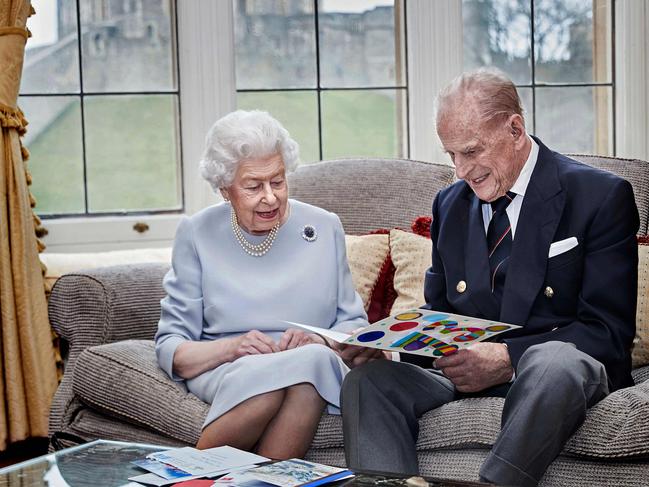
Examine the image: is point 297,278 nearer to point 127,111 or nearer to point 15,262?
point 15,262

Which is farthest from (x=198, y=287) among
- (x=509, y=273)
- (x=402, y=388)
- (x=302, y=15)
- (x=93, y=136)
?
(x=302, y=15)

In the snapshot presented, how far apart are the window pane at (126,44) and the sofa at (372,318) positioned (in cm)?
92

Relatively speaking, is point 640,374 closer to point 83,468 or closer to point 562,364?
point 562,364

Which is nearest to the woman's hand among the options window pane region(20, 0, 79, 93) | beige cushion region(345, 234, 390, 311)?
beige cushion region(345, 234, 390, 311)

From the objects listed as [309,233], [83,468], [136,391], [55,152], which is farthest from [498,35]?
[83,468]

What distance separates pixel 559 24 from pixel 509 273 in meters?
2.02

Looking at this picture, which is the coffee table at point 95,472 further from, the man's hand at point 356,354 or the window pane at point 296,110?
the window pane at point 296,110

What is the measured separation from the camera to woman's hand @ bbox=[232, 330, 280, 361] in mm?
2266

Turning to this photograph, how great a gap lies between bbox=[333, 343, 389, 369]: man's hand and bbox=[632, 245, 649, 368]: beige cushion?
661 millimetres

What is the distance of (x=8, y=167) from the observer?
3166 mm

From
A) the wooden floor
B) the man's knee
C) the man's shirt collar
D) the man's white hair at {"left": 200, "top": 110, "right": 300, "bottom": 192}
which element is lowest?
the wooden floor

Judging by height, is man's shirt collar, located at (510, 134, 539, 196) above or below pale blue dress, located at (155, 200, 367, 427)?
above

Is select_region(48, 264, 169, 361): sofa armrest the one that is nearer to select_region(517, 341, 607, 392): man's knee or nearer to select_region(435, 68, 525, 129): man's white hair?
select_region(435, 68, 525, 129): man's white hair

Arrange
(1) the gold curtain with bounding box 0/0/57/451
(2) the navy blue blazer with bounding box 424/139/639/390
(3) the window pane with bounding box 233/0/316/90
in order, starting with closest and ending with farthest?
(2) the navy blue blazer with bounding box 424/139/639/390 → (1) the gold curtain with bounding box 0/0/57/451 → (3) the window pane with bounding box 233/0/316/90
